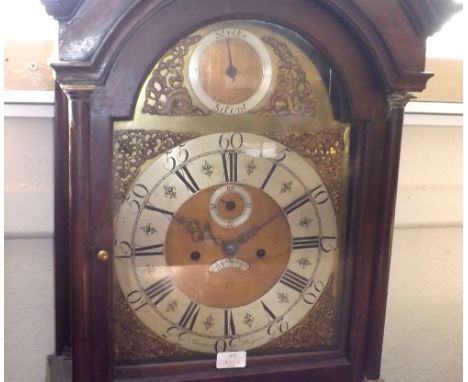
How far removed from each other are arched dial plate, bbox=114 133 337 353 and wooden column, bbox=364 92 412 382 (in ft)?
0.22

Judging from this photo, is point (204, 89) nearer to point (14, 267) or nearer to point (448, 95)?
point (14, 267)

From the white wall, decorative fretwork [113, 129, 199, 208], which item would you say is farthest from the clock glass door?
the white wall

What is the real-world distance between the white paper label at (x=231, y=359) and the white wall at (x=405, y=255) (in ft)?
1.23

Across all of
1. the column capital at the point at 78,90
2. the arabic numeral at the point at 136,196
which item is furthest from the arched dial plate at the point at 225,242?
the column capital at the point at 78,90

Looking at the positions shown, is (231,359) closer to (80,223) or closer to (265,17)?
(80,223)

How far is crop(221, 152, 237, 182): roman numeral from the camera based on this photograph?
667 millimetres

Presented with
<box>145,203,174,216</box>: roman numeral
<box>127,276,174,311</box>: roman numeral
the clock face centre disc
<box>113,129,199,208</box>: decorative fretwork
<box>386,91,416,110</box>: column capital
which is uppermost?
<box>386,91,416,110</box>: column capital

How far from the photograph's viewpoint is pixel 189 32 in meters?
0.61

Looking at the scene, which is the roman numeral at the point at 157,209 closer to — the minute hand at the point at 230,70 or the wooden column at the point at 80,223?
the wooden column at the point at 80,223

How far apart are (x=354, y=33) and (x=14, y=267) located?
664mm

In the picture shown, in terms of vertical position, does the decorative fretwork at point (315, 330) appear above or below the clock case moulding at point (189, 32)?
below

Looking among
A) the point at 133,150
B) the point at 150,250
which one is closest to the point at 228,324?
the point at 150,250

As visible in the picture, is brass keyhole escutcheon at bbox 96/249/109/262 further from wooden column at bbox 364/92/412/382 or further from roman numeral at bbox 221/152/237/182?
wooden column at bbox 364/92/412/382

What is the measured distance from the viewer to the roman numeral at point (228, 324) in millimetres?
695
